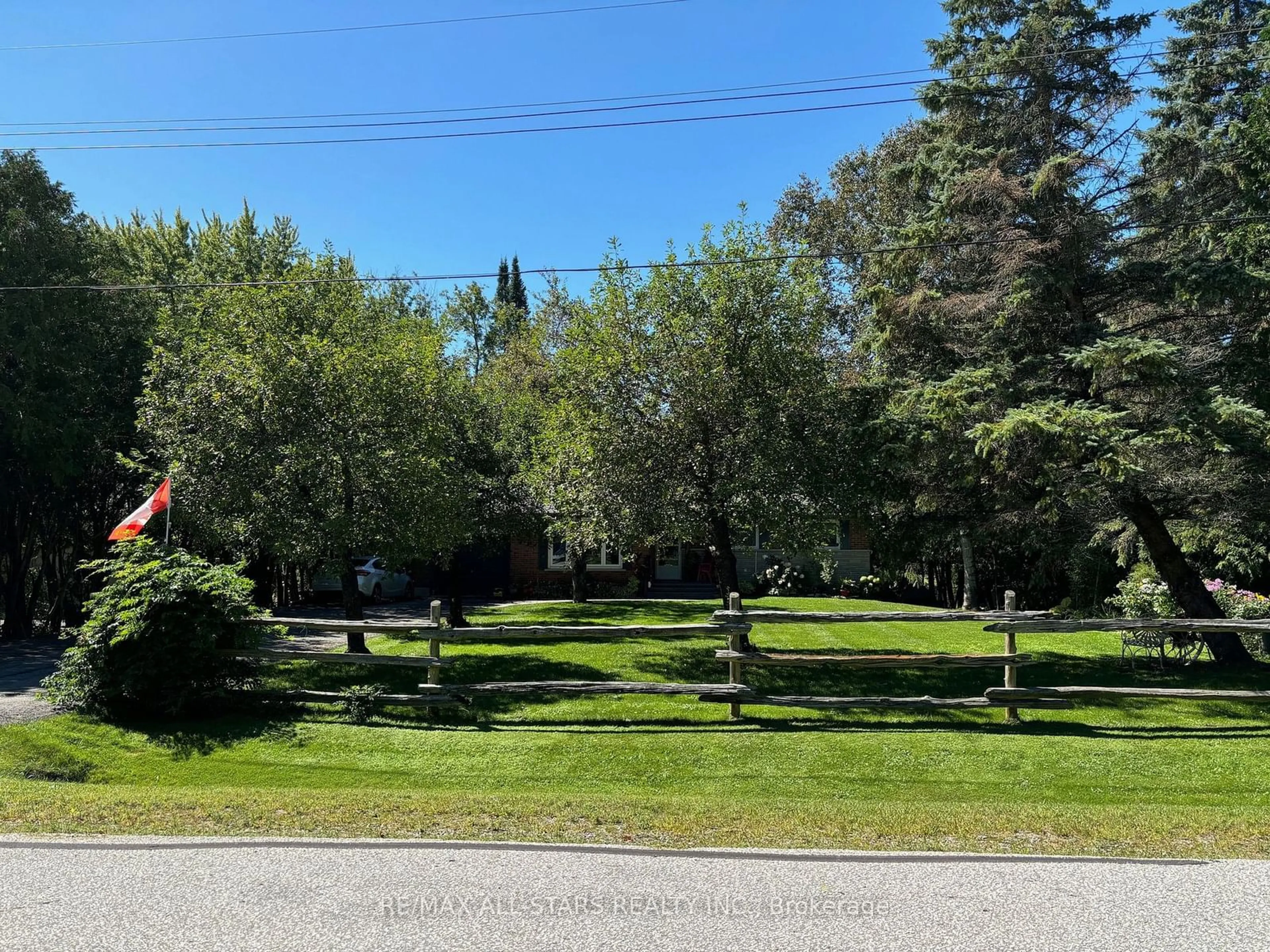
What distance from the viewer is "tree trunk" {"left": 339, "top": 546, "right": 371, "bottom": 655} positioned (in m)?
13.2

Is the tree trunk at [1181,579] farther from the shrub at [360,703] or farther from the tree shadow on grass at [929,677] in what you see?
the shrub at [360,703]

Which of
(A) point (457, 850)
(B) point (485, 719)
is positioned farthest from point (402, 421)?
(A) point (457, 850)

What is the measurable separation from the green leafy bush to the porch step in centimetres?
1745

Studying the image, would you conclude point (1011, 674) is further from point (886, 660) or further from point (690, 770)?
point (690, 770)

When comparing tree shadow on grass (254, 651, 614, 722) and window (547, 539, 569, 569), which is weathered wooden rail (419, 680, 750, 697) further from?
window (547, 539, 569, 569)

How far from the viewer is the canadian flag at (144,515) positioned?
10375mm

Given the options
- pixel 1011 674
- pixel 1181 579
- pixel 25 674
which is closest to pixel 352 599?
pixel 25 674

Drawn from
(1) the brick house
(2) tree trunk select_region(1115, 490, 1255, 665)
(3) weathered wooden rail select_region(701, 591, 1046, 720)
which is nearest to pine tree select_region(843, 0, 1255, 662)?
(2) tree trunk select_region(1115, 490, 1255, 665)

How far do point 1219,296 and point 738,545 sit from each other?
299 inches

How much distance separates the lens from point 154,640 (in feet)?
32.8

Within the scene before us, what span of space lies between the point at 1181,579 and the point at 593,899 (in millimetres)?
12866

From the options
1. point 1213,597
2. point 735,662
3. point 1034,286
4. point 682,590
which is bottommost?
point 682,590

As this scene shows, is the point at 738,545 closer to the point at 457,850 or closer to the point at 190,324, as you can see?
the point at 457,850

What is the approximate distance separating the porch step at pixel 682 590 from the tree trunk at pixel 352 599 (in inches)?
539
